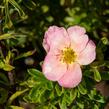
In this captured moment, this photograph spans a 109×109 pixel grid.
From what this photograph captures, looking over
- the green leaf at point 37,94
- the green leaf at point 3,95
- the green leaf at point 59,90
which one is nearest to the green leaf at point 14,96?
the green leaf at point 3,95

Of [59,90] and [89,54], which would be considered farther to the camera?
[59,90]

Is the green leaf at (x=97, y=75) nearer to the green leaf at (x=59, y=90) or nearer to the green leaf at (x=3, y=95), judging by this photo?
the green leaf at (x=59, y=90)

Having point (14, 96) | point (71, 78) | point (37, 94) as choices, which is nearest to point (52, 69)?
point (71, 78)

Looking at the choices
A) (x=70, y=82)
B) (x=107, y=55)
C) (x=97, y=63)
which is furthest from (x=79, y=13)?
(x=70, y=82)

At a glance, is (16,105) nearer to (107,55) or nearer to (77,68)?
(77,68)

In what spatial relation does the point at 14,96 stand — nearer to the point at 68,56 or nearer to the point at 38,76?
the point at 38,76

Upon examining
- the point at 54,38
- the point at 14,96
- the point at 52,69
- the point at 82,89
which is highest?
the point at 54,38

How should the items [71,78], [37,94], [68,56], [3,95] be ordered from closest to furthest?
1. [71,78]
2. [68,56]
3. [37,94]
4. [3,95]

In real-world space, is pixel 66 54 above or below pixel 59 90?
above
